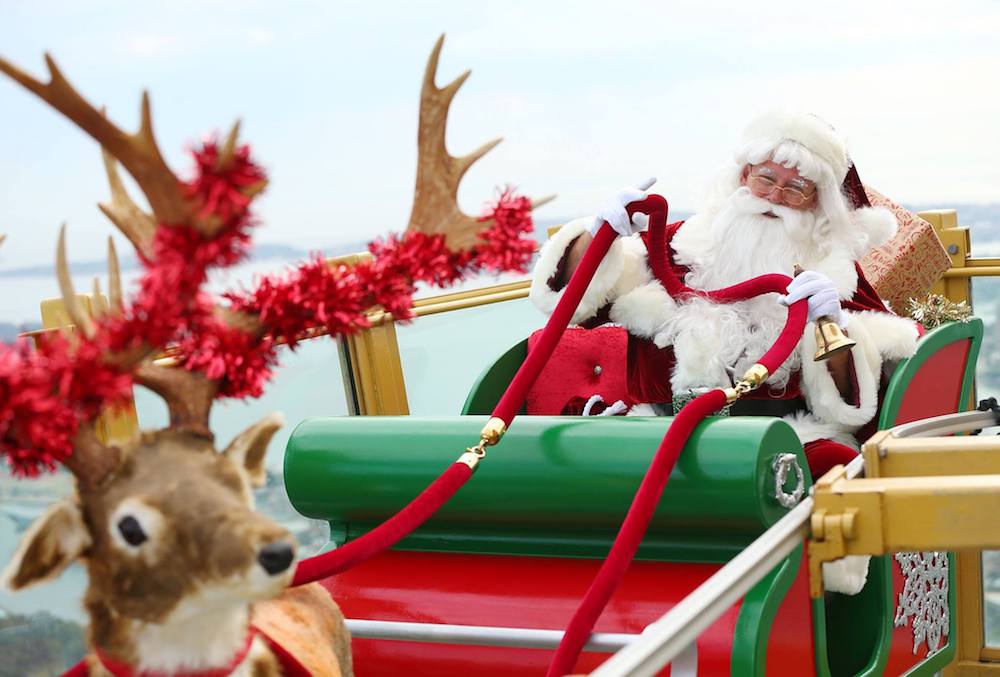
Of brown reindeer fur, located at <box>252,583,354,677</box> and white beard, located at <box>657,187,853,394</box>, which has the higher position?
white beard, located at <box>657,187,853,394</box>

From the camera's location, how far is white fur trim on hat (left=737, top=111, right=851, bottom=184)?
8.64ft

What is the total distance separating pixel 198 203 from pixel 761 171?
6.18ft

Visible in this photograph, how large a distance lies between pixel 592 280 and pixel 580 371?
0.40 metres

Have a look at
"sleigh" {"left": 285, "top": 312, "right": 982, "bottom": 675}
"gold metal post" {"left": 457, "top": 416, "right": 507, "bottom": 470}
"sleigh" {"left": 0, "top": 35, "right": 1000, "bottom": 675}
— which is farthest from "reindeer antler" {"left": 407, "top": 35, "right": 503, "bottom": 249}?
"sleigh" {"left": 285, "top": 312, "right": 982, "bottom": 675}

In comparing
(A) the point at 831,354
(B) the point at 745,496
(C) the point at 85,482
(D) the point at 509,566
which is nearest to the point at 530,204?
Result: (C) the point at 85,482

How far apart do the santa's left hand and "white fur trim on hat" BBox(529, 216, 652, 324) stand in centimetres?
44

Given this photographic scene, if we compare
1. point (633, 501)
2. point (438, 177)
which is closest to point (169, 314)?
point (438, 177)

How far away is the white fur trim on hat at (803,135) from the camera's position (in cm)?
263

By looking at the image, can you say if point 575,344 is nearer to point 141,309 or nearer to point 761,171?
point 761,171

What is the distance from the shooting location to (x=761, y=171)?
2.71 meters

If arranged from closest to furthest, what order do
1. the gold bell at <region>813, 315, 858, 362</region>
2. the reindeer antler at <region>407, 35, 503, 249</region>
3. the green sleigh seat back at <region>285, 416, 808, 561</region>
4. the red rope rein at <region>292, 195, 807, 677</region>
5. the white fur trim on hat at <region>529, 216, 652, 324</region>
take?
the reindeer antler at <region>407, 35, 503, 249</region>, the red rope rein at <region>292, 195, 807, 677</region>, the green sleigh seat back at <region>285, 416, 808, 561</region>, the gold bell at <region>813, 315, 858, 362</region>, the white fur trim on hat at <region>529, 216, 652, 324</region>

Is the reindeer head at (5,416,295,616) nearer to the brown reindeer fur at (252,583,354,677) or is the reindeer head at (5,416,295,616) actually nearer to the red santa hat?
the brown reindeer fur at (252,583,354,677)

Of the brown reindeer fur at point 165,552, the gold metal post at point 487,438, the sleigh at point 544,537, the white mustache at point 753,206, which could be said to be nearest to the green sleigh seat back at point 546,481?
the sleigh at point 544,537

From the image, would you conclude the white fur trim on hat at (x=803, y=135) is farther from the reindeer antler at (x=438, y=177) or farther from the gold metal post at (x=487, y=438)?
the reindeer antler at (x=438, y=177)
